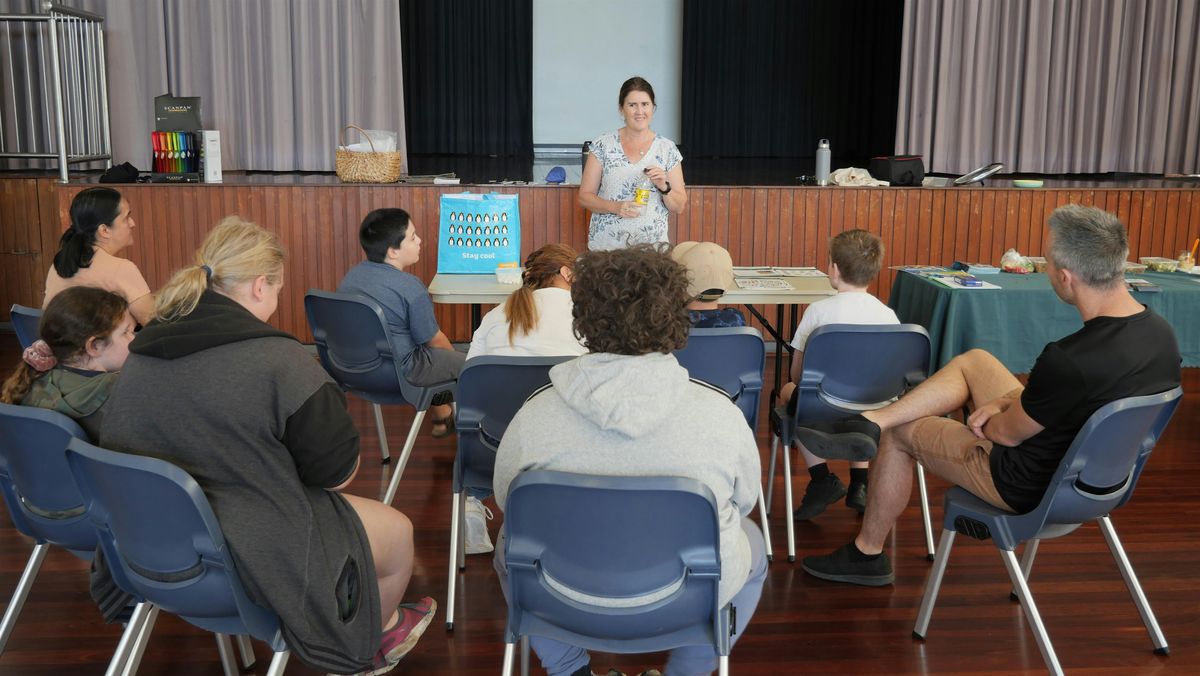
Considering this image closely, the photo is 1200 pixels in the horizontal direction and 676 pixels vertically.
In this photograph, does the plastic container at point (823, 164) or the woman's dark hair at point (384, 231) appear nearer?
the woman's dark hair at point (384, 231)

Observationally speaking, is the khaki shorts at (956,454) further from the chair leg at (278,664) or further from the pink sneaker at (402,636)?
the chair leg at (278,664)

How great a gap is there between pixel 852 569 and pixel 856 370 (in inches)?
24.0

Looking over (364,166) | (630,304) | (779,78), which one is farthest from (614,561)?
(779,78)

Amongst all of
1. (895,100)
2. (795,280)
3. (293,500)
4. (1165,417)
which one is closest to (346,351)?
(293,500)

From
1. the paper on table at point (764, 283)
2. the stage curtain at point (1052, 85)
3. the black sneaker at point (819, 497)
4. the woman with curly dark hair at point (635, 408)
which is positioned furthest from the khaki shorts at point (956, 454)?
the stage curtain at point (1052, 85)

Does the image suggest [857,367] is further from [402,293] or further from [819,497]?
[402,293]

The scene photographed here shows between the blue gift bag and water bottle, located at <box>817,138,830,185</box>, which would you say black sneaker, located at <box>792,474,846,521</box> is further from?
water bottle, located at <box>817,138,830,185</box>

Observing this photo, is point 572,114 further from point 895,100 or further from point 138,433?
point 138,433

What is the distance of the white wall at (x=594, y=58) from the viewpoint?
11781mm

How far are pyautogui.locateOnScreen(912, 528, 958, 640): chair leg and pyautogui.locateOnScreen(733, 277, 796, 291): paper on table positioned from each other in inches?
63.3

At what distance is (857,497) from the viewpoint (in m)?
→ 3.63

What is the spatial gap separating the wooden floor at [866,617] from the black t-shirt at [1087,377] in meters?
0.55

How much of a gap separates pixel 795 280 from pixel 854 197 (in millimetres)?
1661

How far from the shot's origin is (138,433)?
1.91 metres
